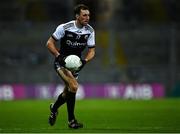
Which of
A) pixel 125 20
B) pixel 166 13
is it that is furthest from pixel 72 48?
pixel 166 13

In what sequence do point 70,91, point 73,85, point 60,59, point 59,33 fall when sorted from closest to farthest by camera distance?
1. point 73,85
2. point 60,59
3. point 70,91
4. point 59,33

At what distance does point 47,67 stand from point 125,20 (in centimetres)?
571

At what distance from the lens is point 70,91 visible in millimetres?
13344

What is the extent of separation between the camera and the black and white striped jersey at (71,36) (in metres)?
13.5

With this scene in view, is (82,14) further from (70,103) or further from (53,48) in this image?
(70,103)

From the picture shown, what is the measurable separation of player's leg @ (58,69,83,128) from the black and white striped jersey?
442mm

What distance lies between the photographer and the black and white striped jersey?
44.1ft

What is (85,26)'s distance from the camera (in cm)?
1355

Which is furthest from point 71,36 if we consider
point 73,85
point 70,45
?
point 73,85

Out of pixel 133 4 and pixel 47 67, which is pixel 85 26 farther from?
pixel 133 4

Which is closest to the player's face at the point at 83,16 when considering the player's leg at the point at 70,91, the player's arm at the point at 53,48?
the player's arm at the point at 53,48

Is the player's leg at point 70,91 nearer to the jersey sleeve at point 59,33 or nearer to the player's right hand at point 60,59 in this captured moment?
the player's right hand at point 60,59

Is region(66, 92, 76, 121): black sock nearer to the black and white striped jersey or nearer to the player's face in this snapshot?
the black and white striped jersey

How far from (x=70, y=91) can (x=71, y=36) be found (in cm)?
109
